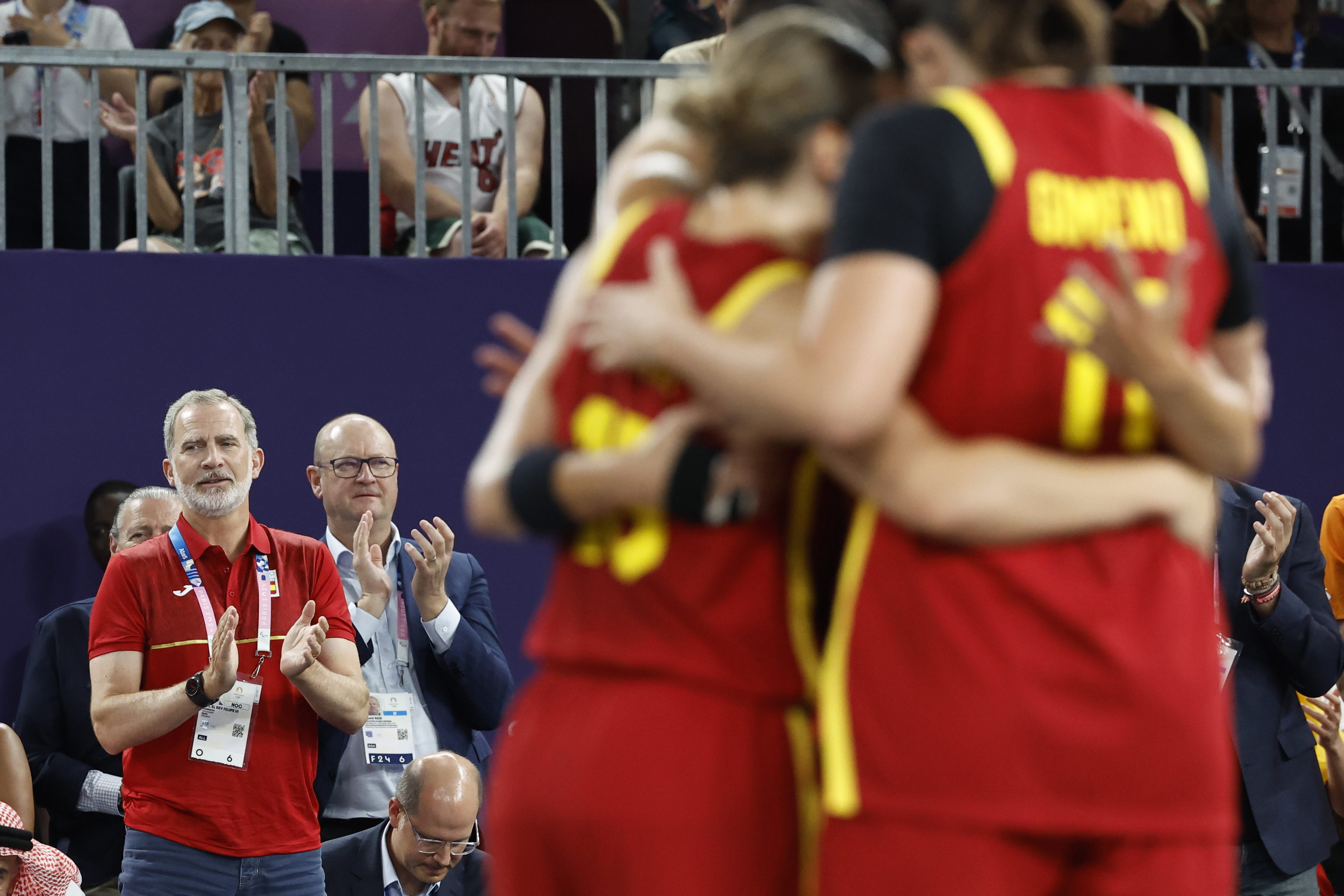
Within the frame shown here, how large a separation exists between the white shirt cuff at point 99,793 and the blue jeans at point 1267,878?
3301 mm

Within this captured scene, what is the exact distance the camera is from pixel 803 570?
1.65m

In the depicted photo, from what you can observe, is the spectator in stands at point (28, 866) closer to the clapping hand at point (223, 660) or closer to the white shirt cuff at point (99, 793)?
the clapping hand at point (223, 660)

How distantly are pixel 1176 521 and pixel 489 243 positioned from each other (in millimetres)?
4730

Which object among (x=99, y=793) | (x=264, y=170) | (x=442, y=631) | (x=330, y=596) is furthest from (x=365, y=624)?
(x=264, y=170)

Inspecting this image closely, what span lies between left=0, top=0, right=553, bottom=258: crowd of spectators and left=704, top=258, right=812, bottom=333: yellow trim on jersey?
4498mm

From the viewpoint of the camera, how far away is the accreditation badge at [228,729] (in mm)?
4430

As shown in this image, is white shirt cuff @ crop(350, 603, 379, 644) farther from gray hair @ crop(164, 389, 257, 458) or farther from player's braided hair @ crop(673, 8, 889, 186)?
player's braided hair @ crop(673, 8, 889, 186)

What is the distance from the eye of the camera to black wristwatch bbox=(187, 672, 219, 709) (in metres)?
4.30

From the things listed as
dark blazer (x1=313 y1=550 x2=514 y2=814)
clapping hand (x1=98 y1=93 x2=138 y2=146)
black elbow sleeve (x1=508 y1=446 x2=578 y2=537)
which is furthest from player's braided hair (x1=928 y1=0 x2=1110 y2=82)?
clapping hand (x1=98 y1=93 x2=138 y2=146)

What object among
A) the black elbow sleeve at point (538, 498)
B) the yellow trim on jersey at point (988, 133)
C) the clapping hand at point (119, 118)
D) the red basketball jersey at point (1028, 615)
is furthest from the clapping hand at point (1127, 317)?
the clapping hand at point (119, 118)

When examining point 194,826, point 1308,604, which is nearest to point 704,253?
point 194,826

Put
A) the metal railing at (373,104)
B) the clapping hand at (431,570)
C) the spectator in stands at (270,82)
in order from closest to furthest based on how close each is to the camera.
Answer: the clapping hand at (431,570), the metal railing at (373,104), the spectator in stands at (270,82)

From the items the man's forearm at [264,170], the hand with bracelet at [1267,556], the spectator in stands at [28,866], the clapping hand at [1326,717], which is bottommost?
the spectator in stands at [28,866]

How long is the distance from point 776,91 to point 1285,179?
5.36m
